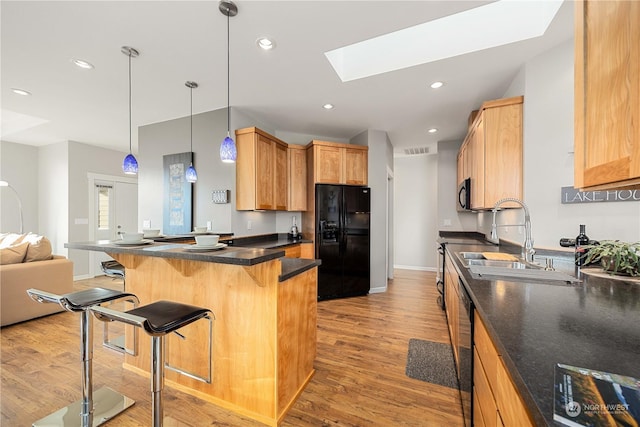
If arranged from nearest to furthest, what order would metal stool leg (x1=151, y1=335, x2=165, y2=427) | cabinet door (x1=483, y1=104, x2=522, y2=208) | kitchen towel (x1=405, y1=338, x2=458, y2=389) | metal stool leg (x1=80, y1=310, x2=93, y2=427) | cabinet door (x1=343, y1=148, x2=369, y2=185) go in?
metal stool leg (x1=151, y1=335, x2=165, y2=427)
metal stool leg (x1=80, y1=310, x2=93, y2=427)
kitchen towel (x1=405, y1=338, x2=458, y2=389)
cabinet door (x1=483, y1=104, x2=522, y2=208)
cabinet door (x1=343, y1=148, x2=369, y2=185)

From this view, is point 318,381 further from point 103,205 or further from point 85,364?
point 103,205

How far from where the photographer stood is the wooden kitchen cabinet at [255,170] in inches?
134

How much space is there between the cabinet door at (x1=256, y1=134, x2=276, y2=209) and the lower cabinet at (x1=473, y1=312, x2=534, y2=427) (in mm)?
2840

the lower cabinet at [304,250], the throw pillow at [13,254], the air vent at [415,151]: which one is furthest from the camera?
the air vent at [415,151]

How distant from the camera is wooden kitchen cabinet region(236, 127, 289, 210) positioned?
11.1 feet

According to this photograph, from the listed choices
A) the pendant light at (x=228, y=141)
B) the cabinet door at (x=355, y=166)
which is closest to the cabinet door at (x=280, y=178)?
the pendant light at (x=228, y=141)

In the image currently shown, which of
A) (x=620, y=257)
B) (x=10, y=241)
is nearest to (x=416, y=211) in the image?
(x=620, y=257)

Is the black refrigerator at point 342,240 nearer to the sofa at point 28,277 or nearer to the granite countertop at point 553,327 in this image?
the granite countertop at point 553,327

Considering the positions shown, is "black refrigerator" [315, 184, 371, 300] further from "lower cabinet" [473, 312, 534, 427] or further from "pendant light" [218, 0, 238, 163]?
"lower cabinet" [473, 312, 534, 427]

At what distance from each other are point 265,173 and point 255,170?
0.72 feet

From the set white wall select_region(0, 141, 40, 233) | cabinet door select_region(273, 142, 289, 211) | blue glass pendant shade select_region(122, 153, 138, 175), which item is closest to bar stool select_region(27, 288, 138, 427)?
blue glass pendant shade select_region(122, 153, 138, 175)

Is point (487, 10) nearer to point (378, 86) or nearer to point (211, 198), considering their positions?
point (378, 86)

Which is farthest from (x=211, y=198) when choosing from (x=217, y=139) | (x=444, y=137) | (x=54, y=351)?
(x=444, y=137)

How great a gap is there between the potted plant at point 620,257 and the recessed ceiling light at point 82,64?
4.28 metres
